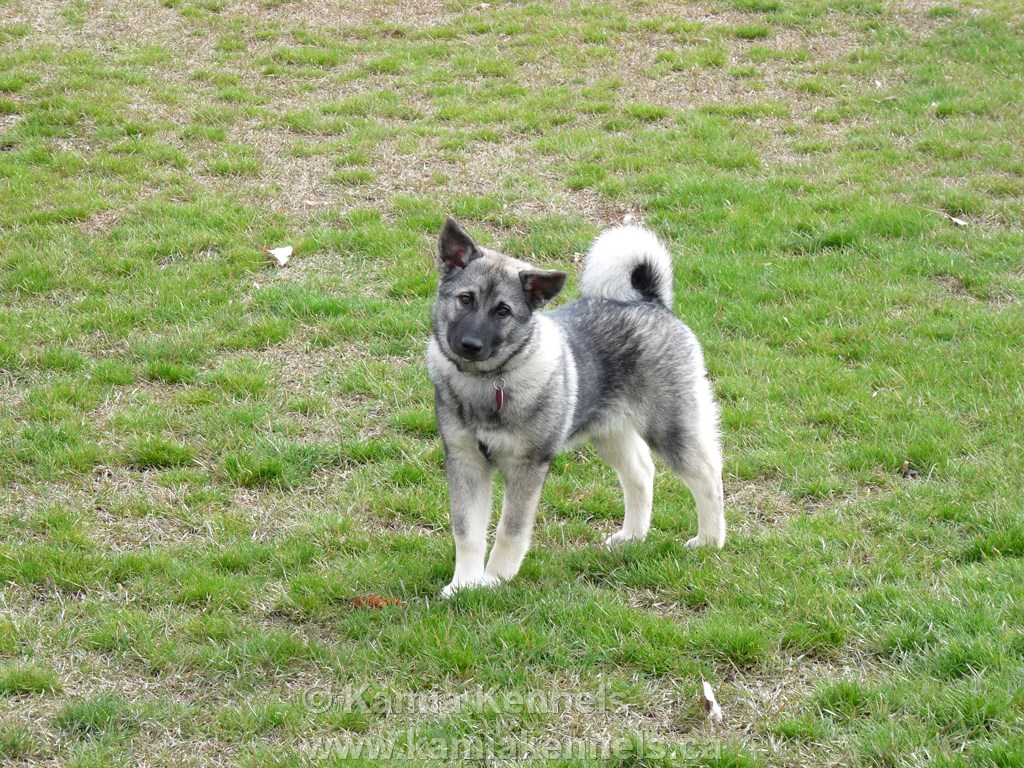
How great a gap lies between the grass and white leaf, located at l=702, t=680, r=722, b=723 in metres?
0.08

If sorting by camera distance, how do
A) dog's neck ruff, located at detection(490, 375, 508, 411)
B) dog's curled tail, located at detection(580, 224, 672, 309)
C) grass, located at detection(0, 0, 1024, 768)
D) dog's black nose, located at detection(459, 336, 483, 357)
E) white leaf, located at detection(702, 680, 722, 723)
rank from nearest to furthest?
1. white leaf, located at detection(702, 680, 722, 723)
2. grass, located at detection(0, 0, 1024, 768)
3. dog's black nose, located at detection(459, 336, 483, 357)
4. dog's neck ruff, located at detection(490, 375, 508, 411)
5. dog's curled tail, located at detection(580, 224, 672, 309)

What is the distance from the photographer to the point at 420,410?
664 cm

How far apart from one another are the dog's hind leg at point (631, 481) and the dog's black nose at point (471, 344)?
103 cm

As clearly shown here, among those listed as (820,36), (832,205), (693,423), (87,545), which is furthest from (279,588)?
(820,36)

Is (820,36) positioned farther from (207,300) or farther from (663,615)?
(663,615)

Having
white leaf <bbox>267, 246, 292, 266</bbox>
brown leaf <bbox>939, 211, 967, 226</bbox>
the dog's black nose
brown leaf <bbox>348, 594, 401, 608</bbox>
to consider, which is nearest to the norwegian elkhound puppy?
the dog's black nose

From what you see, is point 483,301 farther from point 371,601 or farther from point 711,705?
point 711,705

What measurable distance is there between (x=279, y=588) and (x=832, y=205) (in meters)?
6.32

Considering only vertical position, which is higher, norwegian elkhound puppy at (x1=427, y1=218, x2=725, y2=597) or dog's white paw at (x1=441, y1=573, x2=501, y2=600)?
norwegian elkhound puppy at (x1=427, y1=218, x2=725, y2=597)

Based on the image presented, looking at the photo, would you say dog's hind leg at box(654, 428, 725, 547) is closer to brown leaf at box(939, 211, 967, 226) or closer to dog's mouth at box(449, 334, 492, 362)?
dog's mouth at box(449, 334, 492, 362)

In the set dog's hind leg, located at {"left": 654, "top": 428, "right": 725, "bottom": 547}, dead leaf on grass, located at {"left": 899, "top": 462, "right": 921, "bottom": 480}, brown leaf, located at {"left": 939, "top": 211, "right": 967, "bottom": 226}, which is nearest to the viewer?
dog's hind leg, located at {"left": 654, "top": 428, "right": 725, "bottom": 547}

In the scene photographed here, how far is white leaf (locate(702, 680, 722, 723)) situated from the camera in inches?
161

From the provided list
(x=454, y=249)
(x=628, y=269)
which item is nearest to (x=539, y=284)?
(x=454, y=249)

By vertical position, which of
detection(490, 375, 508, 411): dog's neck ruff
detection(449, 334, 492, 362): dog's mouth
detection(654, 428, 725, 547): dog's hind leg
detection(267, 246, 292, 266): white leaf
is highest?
detection(449, 334, 492, 362): dog's mouth
